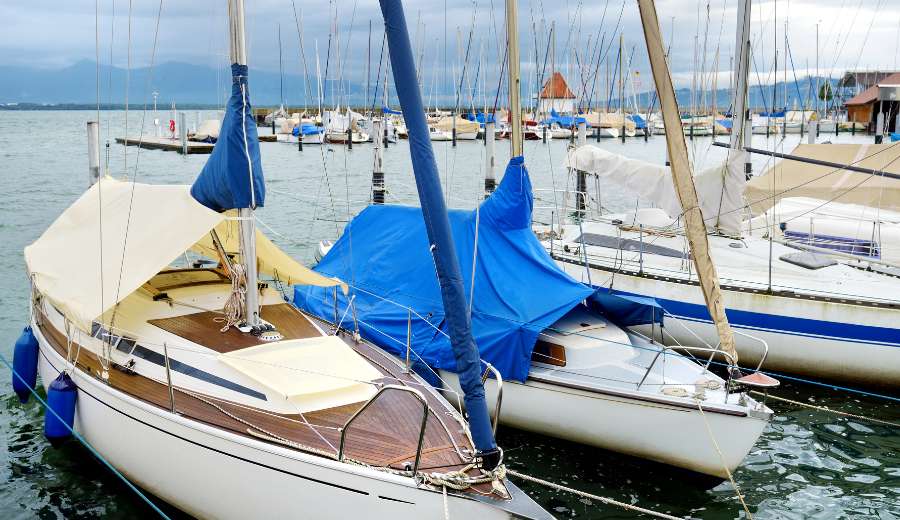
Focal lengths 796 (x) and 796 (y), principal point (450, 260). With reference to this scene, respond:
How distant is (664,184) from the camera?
19.6 meters

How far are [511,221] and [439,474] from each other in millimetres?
5919

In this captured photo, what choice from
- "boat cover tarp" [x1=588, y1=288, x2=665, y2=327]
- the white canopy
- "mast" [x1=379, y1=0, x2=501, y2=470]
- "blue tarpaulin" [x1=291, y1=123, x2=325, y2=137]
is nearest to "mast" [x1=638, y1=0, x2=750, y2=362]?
"boat cover tarp" [x1=588, y1=288, x2=665, y2=327]

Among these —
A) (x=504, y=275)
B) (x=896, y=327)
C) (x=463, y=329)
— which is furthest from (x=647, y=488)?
(x=896, y=327)

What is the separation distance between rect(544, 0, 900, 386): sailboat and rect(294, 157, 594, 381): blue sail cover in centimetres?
270

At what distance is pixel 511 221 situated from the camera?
12.7m

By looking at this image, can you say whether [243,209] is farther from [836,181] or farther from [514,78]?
[836,181]

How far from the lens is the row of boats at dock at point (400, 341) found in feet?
25.9

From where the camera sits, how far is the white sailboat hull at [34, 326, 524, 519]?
7574 millimetres

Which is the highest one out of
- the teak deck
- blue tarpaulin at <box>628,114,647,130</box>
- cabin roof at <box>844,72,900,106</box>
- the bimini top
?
cabin roof at <box>844,72,900,106</box>

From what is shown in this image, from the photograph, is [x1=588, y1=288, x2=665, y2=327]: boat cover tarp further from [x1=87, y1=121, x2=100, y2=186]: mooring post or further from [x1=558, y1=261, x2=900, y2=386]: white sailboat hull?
[x1=87, y1=121, x2=100, y2=186]: mooring post

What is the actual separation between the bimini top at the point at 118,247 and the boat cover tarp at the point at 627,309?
4.27 meters

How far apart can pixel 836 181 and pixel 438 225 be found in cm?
1893

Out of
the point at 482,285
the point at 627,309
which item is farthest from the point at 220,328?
the point at 627,309

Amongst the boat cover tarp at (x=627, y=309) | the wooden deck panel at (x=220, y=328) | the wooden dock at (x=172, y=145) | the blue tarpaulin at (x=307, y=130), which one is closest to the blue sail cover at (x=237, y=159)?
the wooden deck panel at (x=220, y=328)
